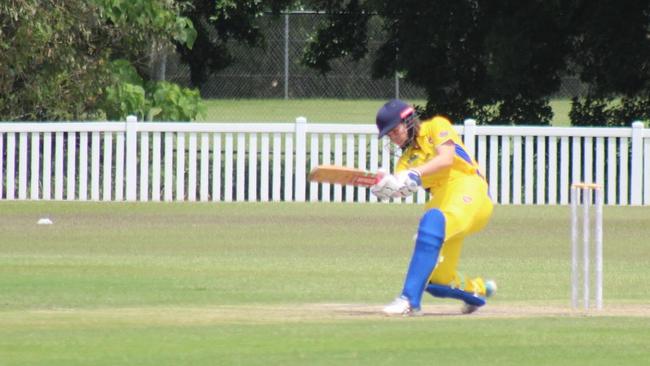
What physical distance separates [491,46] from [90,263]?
39.1ft

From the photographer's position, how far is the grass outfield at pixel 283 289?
8.92 metres

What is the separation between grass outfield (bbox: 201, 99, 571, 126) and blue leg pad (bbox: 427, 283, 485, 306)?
116ft

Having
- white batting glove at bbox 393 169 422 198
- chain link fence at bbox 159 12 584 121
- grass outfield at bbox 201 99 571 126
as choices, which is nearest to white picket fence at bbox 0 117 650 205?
white batting glove at bbox 393 169 422 198

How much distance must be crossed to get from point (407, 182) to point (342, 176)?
671 millimetres

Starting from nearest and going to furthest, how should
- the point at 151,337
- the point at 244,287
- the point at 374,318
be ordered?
the point at 151,337 → the point at 374,318 → the point at 244,287

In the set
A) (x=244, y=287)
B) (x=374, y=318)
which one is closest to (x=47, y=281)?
(x=244, y=287)

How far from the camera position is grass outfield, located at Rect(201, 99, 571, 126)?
158ft

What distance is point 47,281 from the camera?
536 inches

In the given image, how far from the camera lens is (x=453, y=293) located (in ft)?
35.7

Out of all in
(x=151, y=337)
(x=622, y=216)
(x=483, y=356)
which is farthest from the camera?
(x=622, y=216)

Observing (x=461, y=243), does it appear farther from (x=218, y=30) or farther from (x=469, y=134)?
(x=218, y=30)

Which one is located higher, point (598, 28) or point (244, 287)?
point (598, 28)

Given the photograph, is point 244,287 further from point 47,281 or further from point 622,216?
point 622,216

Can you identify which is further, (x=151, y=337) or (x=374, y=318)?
(x=374, y=318)
